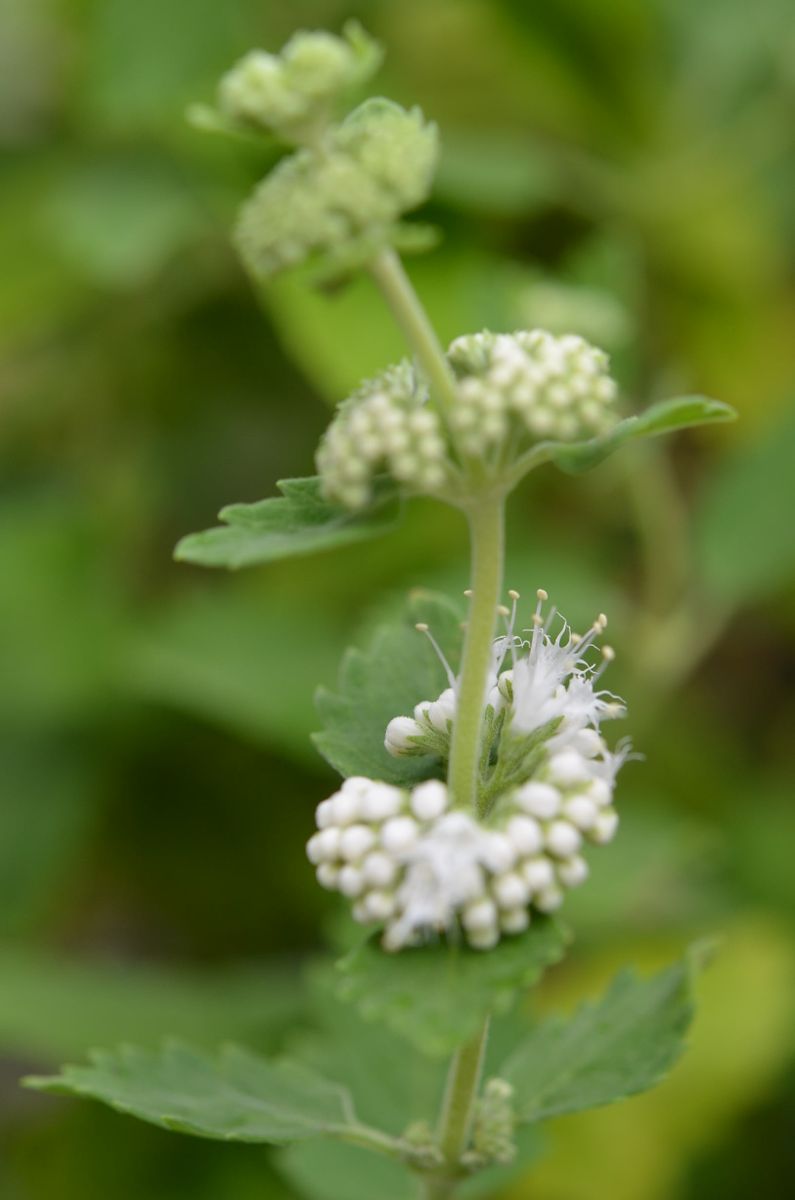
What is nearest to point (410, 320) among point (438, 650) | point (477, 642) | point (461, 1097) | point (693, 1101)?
point (477, 642)

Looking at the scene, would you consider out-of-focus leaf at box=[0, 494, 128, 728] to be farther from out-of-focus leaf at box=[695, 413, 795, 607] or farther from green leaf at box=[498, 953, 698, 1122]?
green leaf at box=[498, 953, 698, 1122]

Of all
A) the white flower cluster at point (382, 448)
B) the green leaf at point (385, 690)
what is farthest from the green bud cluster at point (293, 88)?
the green leaf at point (385, 690)

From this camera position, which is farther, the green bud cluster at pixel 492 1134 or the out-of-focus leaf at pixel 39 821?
the out-of-focus leaf at pixel 39 821

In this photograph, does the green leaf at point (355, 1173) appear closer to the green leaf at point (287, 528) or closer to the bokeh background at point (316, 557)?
the bokeh background at point (316, 557)

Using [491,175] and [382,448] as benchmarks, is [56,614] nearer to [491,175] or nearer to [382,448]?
[491,175]

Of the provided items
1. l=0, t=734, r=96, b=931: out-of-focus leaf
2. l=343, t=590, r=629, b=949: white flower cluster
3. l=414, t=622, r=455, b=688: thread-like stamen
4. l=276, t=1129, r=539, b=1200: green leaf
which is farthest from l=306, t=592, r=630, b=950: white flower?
l=0, t=734, r=96, b=931: out-of-focus leaf

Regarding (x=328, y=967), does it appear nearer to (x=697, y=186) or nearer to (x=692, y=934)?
(x=692, y=934)
